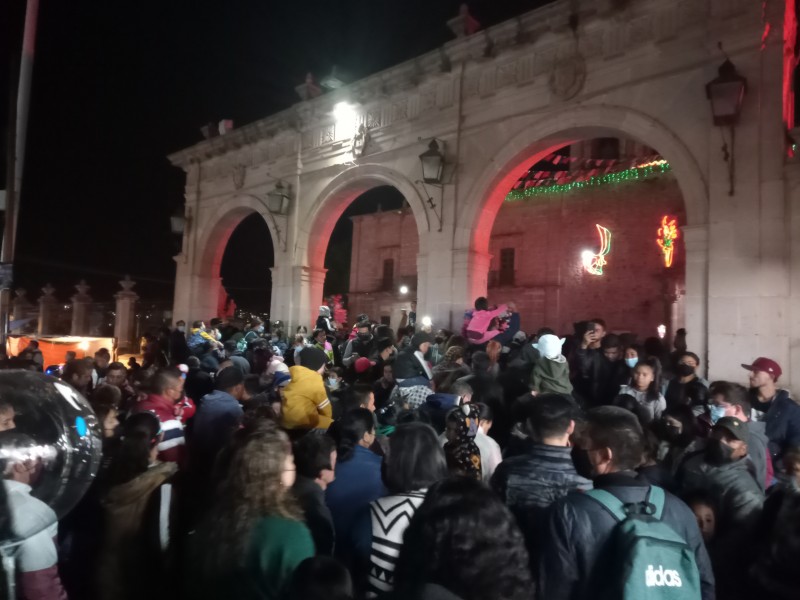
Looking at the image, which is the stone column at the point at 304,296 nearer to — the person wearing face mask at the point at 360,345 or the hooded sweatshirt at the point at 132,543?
the person wearing face mask at the point at 360,345

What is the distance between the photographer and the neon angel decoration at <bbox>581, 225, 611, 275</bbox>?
20078 millimetres

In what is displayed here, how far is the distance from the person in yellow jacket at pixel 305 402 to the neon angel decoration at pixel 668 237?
17.2m

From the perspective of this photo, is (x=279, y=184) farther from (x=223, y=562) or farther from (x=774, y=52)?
(x=223, y=562)

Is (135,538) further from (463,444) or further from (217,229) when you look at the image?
(217,229)

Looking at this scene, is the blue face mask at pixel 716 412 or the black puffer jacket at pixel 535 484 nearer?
the black puffer jacket at pixel 535 484

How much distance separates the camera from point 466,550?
1.71m

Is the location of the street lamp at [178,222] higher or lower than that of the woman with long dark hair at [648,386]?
higher

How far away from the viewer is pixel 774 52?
277 inches

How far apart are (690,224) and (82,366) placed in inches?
328

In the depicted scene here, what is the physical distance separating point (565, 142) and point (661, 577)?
339 inches

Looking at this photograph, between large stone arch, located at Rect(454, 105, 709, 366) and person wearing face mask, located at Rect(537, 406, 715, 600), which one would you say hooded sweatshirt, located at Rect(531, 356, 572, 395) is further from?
large stone arch, located at Rect(454, 105, 709, 366)

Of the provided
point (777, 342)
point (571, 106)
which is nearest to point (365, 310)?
point (571, 106)

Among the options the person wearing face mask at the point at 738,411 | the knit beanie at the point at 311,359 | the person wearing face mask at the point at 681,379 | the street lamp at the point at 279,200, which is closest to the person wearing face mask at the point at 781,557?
the person wearing face mask at the point at 738,411

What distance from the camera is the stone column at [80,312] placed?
1970 cm
